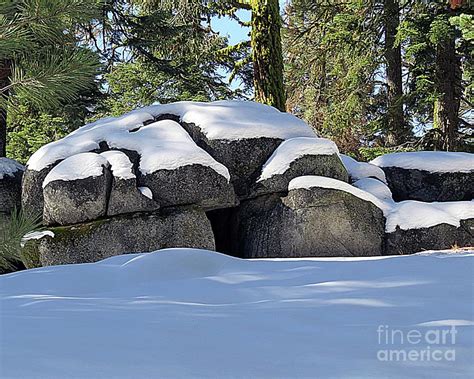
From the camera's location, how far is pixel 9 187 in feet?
25.7

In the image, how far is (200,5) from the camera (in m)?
11.3

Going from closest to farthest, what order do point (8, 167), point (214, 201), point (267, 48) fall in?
point (214, 201)
point (8, 167)
point (267, 48)

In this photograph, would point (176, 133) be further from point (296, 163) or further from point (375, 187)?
point (375, 187)

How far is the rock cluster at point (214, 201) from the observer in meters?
6.39

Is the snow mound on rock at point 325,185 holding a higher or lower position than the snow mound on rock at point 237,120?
lower

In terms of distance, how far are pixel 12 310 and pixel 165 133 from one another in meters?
4.84

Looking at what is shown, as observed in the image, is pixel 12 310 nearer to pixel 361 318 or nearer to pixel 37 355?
pixel 37 355

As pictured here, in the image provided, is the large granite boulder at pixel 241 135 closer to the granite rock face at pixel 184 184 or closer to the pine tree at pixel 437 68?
the granite rock face at pixel 184 184

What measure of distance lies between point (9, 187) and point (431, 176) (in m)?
6.57

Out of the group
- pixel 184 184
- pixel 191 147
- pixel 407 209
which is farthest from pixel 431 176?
pixel 184 184

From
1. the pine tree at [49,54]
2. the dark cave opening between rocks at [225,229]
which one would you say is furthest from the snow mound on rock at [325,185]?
the pine tree at [49,54]

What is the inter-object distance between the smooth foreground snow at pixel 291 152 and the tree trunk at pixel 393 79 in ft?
14.9

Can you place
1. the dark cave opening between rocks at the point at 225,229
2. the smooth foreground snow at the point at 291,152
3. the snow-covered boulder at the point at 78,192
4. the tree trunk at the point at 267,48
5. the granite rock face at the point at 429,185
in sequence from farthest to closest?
the tree trunk at the point at 267,48, the granite rock face at the point at 429,185, the dark cave opening between rocks at the point at 225,229, the smooth foreground snow at the point at 291,152, the snow-covered boulder at the point at 78,192

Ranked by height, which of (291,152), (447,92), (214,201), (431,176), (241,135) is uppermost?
(447,92)
